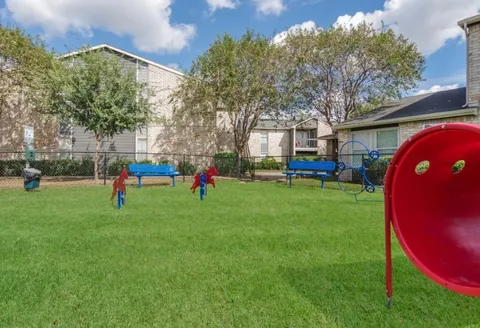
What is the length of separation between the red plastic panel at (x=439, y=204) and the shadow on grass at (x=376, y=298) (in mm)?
352

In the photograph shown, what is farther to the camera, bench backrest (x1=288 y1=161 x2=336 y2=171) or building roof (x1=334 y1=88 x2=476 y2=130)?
building roof (x1=334 y1=88 x2=476 y2=130)

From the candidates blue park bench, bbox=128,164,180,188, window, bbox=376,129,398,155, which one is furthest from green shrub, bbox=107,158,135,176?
window, bbox=376,129,398,155

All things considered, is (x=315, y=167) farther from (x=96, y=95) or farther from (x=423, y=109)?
(x=96, y=95)

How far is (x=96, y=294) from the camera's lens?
2.92 metres

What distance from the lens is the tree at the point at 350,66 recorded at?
790 inches

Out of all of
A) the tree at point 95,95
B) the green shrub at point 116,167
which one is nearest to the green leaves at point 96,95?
the tree at point 95,95

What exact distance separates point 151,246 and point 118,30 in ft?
67.3

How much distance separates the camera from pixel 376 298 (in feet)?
9.41

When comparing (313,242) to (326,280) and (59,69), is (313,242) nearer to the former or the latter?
(326,280)

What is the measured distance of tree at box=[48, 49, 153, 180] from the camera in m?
14.1

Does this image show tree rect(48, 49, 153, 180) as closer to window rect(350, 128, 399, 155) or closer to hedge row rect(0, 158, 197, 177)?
hedge row rect(0, 158, 197, 177)

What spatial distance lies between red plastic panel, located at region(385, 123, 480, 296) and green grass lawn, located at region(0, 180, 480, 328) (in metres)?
0.42

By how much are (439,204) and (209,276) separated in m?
2.42

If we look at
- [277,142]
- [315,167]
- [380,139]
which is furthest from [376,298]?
[277,142]
